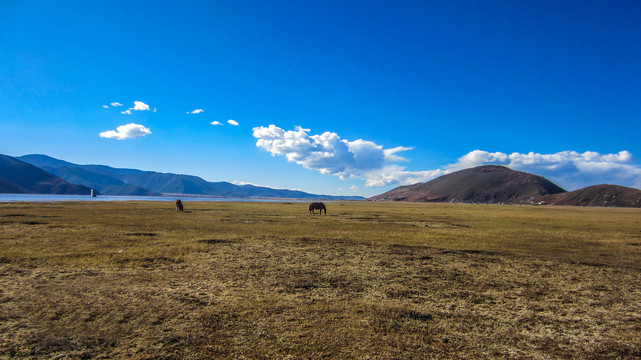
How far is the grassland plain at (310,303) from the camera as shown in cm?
568

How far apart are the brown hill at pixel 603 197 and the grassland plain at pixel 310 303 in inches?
8014

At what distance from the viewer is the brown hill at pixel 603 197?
16025 centimetres

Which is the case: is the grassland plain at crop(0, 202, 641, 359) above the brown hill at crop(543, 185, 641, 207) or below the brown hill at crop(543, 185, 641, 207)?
below

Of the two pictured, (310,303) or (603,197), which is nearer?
(310,303)

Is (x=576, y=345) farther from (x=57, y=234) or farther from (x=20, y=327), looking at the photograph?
(x=57, y=234)

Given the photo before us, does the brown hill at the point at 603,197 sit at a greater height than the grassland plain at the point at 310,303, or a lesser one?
greater

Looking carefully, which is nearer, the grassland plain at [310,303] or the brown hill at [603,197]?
the grassland plain at [310,303]

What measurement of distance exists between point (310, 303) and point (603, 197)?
22556 cm

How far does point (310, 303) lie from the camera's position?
7871 millimetres

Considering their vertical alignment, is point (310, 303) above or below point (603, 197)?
below

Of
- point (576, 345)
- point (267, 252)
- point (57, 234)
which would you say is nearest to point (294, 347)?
point (576, 345)

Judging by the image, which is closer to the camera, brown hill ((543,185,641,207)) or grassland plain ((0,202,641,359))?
grassland plain ((0,202,641,359))

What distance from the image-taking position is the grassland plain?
5684mm

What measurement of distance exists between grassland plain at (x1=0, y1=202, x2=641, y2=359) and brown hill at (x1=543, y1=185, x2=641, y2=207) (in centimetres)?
20356
